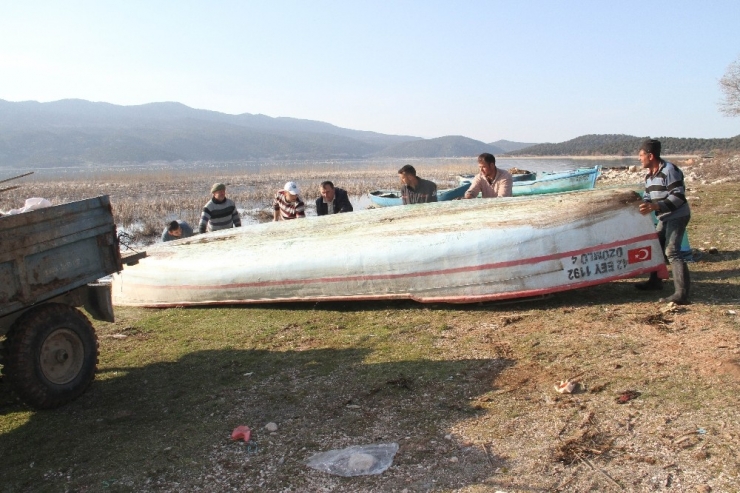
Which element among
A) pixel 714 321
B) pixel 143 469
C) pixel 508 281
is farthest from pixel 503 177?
pixel 143 469

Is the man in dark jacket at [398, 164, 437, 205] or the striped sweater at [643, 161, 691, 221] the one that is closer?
the striped sweater at [643, 161, 691, 221]

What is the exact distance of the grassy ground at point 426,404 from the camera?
11.2ft

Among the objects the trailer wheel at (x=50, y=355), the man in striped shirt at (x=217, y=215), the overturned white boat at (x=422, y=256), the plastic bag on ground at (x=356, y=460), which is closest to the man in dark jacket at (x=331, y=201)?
the overturned white boat at (x=422, y=256)

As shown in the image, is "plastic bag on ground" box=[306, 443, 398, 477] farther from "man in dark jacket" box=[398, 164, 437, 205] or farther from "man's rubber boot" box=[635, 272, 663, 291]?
"man in dark jacket" box=[398, 164, 437, 205]

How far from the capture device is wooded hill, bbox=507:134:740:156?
7638cm

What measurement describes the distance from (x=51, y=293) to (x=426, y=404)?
3.35m

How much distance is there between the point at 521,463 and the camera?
340 centimetres

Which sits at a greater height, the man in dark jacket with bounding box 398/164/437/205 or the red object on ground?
the man in dark jacket with bounding box 398/164/437/205

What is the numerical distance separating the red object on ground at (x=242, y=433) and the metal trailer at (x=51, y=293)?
1814 millimetres

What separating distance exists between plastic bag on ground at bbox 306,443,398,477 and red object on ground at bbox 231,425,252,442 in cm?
61

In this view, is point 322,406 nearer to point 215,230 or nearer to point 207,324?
point 207,324

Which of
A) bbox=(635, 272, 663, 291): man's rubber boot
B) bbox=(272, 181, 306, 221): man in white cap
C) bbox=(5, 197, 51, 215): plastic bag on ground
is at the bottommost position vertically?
bbox=(635, 272, 663, 291): man's rubber boot

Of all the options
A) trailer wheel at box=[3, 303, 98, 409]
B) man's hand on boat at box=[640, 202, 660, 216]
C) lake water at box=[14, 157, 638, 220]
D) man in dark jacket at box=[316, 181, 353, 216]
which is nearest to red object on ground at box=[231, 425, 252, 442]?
trailer wheel at box=[3, 303, 98, 409]

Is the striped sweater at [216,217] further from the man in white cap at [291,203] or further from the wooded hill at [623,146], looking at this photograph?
the wooded hill at [623,146]
